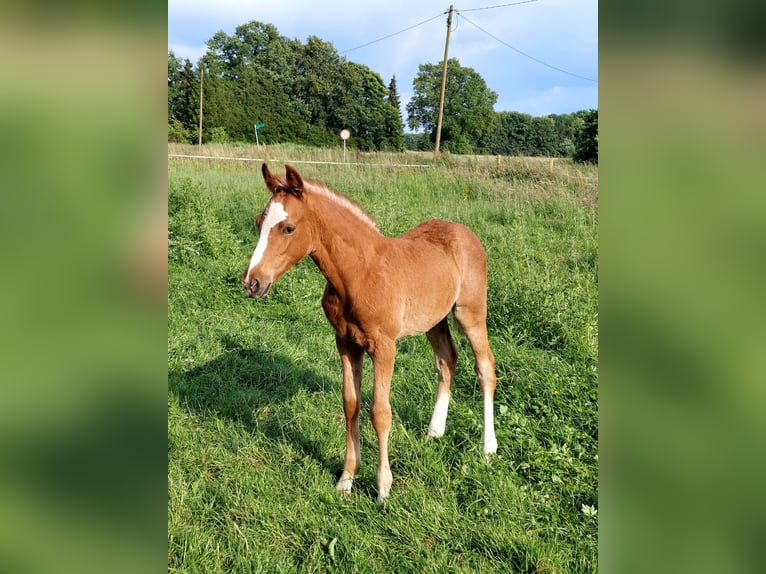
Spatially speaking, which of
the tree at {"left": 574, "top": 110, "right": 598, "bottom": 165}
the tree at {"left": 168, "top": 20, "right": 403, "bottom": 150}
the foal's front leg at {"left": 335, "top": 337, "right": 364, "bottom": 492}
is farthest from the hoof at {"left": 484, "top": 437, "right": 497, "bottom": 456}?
the tree at {"left": 168, "top": 20, "right": 403, "bottom": 150}

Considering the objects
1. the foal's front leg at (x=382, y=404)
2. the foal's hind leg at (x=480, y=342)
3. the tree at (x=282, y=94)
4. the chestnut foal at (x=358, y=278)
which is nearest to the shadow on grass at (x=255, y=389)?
the foal's front leg at (x=382, y=404)

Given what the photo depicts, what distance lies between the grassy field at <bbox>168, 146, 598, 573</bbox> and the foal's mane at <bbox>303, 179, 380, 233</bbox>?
1.56 metres

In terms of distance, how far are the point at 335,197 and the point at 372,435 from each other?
5.81ft

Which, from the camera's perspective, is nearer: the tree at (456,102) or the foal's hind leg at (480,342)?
the foal's hind leg at (480,342)

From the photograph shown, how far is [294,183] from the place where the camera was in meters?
2.45

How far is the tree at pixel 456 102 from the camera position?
39500 mm

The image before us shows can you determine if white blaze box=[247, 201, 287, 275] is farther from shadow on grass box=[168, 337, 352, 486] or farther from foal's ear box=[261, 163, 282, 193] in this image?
shadow on grass box=[168, 337, 352, 486]

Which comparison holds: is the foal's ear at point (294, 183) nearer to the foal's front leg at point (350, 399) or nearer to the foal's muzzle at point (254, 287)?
the foal's muzzle at point (254, 287)

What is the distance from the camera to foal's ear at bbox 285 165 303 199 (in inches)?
94.0

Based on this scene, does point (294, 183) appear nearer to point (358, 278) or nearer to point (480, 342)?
point (358, 278)

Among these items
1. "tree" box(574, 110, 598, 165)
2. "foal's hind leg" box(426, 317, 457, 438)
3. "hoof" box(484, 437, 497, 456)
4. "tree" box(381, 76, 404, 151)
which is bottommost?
"hoof" box(484, 437, 497, 456)

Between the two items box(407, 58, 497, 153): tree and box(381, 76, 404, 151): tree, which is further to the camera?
box(407, 58, 497, 153): tree

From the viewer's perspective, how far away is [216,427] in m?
3.52
